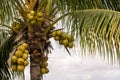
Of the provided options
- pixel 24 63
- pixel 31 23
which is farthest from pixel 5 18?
pixel 24 63

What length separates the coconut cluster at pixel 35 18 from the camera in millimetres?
8305

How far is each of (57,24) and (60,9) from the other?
377mm

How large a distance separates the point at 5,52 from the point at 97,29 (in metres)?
4.05

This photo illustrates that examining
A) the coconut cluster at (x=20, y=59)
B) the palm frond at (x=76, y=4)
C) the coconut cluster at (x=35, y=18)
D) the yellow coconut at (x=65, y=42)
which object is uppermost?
the palm frond at (x=76, y=4)

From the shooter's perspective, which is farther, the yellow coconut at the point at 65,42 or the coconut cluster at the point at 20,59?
the yellow coconut at the point at 65,42

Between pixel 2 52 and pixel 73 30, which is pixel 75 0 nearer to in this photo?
pixel 73 30

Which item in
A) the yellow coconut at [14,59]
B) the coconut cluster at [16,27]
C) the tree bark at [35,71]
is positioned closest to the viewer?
the yellow coconut at [14,59]

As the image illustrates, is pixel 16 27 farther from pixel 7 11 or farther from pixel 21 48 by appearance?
pixel 21 48

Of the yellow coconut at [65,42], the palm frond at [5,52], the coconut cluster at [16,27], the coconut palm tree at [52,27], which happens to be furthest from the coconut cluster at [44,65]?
the palm frond at [5,52]

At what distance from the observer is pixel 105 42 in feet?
23.7

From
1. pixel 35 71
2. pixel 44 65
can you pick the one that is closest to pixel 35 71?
pixel 35 71

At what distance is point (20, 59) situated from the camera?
7.87 metres

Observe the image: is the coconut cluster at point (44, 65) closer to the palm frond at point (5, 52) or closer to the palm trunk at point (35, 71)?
the palm trunk at point (35, 71)

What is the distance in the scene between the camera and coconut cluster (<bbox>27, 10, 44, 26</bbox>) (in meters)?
8.30
